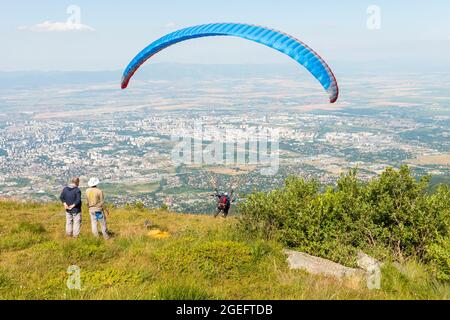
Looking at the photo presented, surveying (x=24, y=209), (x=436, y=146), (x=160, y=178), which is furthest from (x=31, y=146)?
(x=436, y=146)

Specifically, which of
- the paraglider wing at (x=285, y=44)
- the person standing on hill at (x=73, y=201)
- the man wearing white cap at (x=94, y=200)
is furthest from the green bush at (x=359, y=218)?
the person standing on hill at (x=73, y=201)

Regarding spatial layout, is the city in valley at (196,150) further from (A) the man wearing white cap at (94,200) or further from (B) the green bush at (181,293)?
(B) the green bush at (181,293)

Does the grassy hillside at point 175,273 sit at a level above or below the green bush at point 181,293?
below

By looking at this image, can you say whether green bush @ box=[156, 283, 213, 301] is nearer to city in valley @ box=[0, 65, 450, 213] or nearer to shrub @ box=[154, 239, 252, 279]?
shrub @ box=[154, 239, 252, 279]

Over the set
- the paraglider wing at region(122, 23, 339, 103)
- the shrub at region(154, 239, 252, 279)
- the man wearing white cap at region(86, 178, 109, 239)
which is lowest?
the shrub at region(154, 239, 252, 279)

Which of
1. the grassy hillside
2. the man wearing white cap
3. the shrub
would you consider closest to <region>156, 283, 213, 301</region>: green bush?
the grassy hillside

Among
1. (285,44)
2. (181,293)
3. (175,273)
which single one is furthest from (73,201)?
(285,44)
